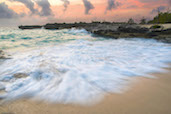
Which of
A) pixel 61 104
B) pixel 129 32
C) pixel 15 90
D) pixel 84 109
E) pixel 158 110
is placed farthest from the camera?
pixel 129 32

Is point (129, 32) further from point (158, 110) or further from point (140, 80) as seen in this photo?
point (158, 110)

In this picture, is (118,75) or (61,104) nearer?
(61,104)

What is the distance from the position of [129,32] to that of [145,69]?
23.1 ft

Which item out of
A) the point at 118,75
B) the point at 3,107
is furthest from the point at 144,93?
the point at 3,107

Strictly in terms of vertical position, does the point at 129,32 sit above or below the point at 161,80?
above

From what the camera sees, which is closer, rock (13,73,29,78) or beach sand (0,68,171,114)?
beach sand (0,68,171,114)

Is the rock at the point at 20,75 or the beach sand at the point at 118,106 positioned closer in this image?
the beach sand at the point at 118,106

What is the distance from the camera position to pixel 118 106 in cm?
133

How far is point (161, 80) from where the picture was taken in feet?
6.57

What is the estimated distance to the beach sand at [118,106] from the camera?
1.25 metres

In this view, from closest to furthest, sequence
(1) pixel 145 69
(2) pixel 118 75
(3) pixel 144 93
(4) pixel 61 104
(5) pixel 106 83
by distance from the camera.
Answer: (4) pixel 61 104
(3) pixel 144 93
(5) pixel 106 83
(2) pixel 118 75
(1) pixel 145 69

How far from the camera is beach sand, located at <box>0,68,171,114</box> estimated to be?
1.25m

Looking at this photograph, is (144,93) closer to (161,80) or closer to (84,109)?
(161,80)

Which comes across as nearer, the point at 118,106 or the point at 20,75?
the point at 118,106
